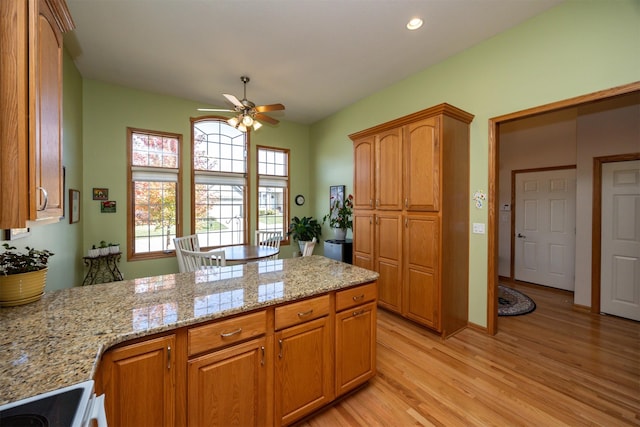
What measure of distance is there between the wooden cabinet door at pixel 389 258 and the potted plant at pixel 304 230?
2086 mm

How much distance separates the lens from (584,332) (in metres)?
2.80

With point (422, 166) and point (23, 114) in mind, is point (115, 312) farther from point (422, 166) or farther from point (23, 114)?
point (422, 166)

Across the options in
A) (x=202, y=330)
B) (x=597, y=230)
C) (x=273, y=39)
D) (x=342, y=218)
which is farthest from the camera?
(x=342, y=218)

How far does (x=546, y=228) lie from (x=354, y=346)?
4522 mm

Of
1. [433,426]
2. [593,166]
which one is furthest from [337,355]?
[593,166]

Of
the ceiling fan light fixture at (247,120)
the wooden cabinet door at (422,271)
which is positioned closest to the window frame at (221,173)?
the ceiling fan light fixture at (247,120)

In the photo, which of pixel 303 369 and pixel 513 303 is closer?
pixel 303 369

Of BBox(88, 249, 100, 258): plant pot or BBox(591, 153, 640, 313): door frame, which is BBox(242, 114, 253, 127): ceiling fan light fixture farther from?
BBox(591, 153, 640, 313): door frame

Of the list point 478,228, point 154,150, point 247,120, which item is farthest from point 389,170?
point 154,150

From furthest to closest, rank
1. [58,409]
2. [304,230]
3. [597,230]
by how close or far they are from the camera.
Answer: [304,230], [597,230], [58,409]

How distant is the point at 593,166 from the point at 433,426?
3.78m

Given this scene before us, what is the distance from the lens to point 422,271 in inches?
110

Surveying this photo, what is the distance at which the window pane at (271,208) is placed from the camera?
5.14 metres

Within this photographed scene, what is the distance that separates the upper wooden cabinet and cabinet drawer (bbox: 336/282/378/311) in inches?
60.2
